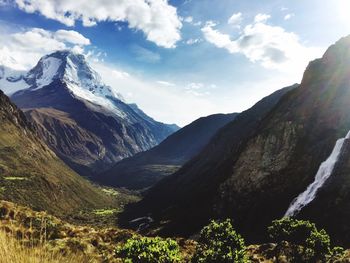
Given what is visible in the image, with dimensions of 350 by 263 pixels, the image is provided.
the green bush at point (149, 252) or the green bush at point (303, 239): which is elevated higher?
the green bush at point (149, 252)

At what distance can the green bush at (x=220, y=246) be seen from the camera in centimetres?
2873

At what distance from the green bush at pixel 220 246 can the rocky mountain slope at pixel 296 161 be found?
1799 inches

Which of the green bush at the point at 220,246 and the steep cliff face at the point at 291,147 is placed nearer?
the green bush at the point at 220,246

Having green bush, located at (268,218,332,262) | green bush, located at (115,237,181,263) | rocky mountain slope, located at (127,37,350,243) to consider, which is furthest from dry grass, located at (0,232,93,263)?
rocky mountain slope, located at (127,37,350,243)

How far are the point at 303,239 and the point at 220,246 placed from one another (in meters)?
11.4

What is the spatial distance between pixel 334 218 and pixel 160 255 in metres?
60.1

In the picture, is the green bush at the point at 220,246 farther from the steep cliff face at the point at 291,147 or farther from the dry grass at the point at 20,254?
the steep cliff face at the point at 291,147

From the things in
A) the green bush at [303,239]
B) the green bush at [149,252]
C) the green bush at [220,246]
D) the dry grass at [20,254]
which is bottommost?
the green bush at [303,239]

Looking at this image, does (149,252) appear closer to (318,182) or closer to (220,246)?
(220,246)

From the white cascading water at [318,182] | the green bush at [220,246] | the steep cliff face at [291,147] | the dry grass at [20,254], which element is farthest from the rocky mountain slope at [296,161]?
the dry grass at [20,254]

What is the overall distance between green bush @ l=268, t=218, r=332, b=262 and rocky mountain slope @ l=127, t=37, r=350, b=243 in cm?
3659

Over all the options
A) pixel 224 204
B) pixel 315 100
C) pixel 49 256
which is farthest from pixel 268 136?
pixel 49 256

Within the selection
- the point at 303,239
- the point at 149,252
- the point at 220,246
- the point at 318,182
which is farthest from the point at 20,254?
the point at 318,182

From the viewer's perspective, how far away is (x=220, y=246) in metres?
30.6
